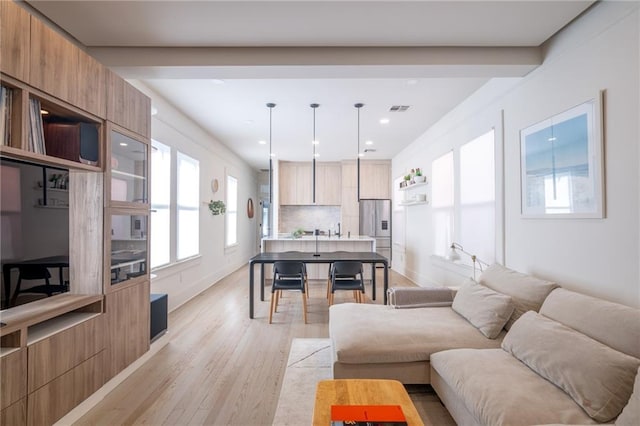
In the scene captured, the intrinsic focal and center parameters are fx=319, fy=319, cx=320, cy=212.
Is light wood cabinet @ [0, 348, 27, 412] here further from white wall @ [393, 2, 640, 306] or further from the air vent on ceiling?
the air vent on ceiling

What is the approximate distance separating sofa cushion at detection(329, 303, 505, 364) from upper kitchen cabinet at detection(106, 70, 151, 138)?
2.44 meters

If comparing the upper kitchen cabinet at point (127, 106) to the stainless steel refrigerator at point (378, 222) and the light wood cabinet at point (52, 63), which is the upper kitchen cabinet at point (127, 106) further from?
the stainless steel refrigerator at point (378, 222)

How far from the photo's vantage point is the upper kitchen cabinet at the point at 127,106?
2.46 m

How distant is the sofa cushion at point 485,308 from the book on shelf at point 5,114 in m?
3.24

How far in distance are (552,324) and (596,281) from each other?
0.66 m

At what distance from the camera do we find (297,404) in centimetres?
226

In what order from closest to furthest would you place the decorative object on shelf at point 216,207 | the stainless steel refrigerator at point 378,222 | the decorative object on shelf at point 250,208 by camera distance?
the decorative object on shelf at point 216,207 < the stainless steel refrigerator at point 378,222 < the decorative object on shelf at point 250,208

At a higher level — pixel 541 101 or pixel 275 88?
pixel 275 88

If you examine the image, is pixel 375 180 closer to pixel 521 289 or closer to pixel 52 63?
pixel 521 289

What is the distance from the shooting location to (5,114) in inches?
67.3

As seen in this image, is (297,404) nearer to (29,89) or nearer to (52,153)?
(52,153)

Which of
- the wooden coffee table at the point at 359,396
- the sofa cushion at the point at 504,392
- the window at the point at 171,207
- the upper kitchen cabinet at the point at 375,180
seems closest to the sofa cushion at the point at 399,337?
the sofa cushion at the point at 504,392

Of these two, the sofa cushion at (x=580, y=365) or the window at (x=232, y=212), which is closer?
the sofa cushion at (x=580, y=365)

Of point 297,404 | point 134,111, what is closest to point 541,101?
point 297,404
